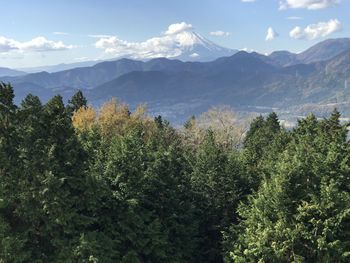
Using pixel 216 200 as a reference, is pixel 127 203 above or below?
above

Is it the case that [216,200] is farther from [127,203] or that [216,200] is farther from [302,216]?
[302,216]

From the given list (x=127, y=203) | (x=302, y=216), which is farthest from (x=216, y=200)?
(x=302, y=216)

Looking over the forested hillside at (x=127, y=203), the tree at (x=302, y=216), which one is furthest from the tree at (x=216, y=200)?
the tree at (x=302, y=216)

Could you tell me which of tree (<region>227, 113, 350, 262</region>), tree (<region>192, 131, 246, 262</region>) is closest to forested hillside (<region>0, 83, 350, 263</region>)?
tree (<region>227, 113, 350, 262</region>)

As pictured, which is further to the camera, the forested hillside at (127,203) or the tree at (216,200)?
the tree at (216,200)

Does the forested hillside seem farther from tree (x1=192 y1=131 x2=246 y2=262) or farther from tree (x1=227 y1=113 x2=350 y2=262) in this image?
tree (x1=192 y1=131 x2=246 y2=262)

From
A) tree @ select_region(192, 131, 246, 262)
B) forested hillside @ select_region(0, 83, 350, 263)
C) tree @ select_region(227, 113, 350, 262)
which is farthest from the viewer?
tree @ select_region(192, 131, 246, 262)

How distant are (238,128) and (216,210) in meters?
62.5

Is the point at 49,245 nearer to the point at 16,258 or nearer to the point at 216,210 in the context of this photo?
the point at 16,258

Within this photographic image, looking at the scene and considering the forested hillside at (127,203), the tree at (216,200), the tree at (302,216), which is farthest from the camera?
the tree at (216,200)

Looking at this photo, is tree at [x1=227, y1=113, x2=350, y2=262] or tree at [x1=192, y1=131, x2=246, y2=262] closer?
tree at [x1=227, y1=113, x2=350, y2=262]

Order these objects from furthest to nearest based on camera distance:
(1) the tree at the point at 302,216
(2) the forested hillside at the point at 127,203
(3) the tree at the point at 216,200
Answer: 1. (3) the tree at the point at 216,200
2. (1) the tree at the point at 302,216
3. (2) the forested hillside at the point at 127,203

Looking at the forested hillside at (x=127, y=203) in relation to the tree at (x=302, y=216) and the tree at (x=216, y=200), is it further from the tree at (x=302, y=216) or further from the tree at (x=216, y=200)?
the tree at (x=216, y=200)

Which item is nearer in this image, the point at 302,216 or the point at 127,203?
the point at 302,216
